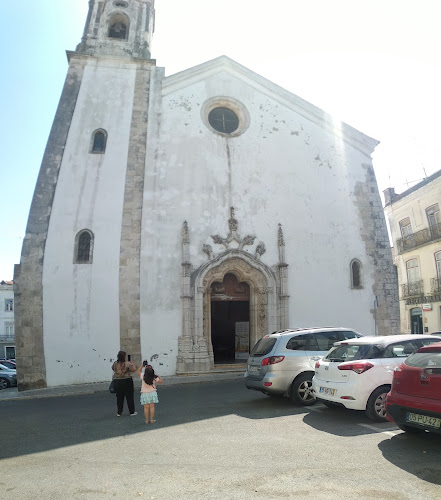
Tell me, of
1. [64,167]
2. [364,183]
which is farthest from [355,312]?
[64,167]

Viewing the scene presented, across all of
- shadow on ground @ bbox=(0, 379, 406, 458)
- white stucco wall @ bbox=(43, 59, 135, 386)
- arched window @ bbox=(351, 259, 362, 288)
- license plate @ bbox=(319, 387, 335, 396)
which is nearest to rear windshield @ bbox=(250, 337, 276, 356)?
shadow on ground @ bbox=(0, 379, 406, 458)

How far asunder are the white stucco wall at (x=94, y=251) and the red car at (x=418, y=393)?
32.9 ft

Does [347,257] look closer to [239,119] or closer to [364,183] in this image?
[364,183]

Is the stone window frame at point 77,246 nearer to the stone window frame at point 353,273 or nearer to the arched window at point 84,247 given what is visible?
the arched window at point 84,247

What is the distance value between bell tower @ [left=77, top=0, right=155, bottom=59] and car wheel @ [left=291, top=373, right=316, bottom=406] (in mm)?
14448

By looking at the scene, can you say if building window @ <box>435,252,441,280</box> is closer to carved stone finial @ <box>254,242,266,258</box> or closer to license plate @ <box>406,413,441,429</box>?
carved stone finial @ <box>254,242,266,258</box>

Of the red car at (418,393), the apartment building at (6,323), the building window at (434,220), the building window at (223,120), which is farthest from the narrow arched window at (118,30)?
the apartment building at (6,323)

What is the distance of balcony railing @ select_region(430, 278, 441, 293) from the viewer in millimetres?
23484

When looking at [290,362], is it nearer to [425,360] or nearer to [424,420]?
[425,360]

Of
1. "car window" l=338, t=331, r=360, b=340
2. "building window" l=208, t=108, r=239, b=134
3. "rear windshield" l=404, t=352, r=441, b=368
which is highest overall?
"building window" l=208, t=108, r=239, b=134

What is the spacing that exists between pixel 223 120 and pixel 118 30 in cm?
659

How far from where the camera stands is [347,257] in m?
16.4

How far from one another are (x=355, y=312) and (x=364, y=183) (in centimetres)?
557

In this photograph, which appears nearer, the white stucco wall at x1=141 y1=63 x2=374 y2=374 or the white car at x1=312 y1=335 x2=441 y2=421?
the white car at x1=312 y1=335 x2=441 y2=421
